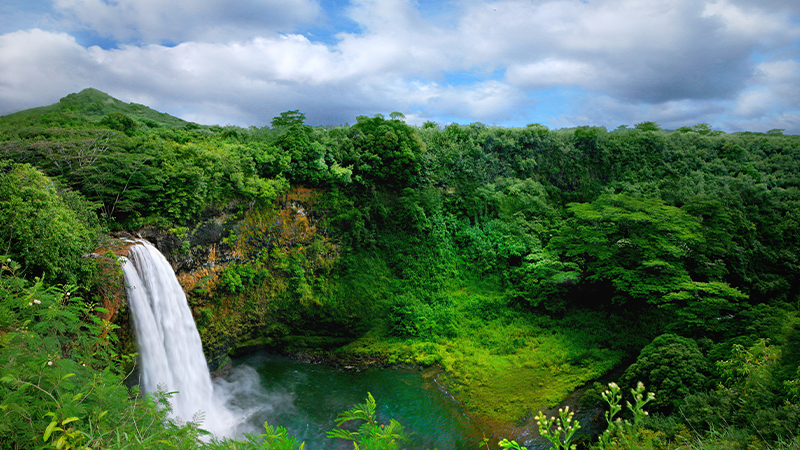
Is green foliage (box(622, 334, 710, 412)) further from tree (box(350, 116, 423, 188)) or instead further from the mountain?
the mountain

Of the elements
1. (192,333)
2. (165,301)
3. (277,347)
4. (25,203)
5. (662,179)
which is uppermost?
(662,179)

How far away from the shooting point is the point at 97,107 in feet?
49.6

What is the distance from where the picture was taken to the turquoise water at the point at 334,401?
9.04m

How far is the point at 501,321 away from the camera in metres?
13.6

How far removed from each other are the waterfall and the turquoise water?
0.80 meters

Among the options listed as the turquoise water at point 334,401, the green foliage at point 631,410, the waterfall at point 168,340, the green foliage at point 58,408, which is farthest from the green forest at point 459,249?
the green foliage at point 631,410

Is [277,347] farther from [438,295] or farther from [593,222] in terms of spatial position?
[593,222]

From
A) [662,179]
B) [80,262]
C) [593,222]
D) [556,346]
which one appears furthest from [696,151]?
[80,262]

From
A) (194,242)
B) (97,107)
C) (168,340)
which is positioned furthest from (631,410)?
(97,107)

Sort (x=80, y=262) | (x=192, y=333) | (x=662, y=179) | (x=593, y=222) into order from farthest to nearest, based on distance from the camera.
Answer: (x=662, y=179), (x=593, y=222), (x=192, y=333), (x=80, y=262)

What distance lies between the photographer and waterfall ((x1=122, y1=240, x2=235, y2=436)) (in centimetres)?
811

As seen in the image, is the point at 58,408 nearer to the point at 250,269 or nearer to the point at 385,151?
the point at 250,269

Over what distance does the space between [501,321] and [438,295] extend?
2418mm

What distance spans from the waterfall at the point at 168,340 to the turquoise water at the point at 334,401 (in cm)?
80
